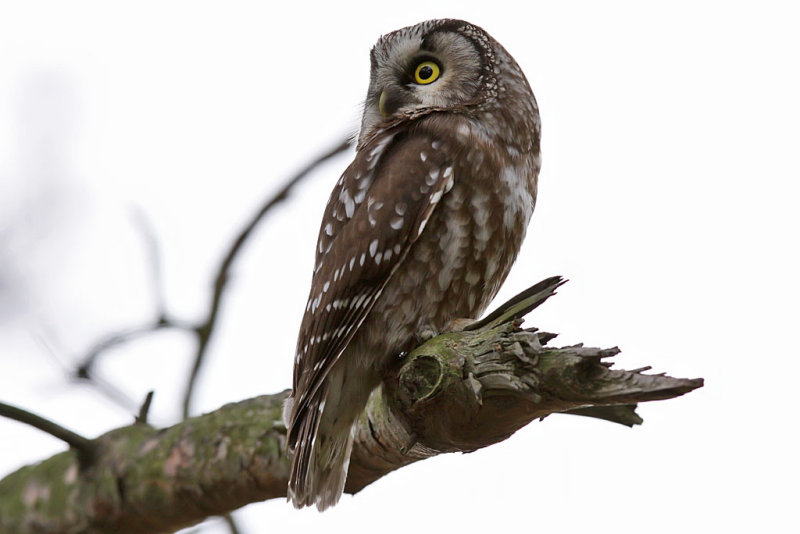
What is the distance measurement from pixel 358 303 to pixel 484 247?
22.6 inches

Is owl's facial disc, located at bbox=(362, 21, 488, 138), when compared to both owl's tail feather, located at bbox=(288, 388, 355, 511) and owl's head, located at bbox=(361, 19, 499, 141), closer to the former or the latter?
owl's head, located at bbox=(361, 19, 499, 141)

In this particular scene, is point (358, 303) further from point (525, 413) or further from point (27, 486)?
point (27, 486)

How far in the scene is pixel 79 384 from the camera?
3.81 m

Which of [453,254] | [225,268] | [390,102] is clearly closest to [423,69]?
[390,102]

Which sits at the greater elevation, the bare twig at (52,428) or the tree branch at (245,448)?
the bare twig at (52,428)

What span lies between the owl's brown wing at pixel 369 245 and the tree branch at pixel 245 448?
0.89 ft

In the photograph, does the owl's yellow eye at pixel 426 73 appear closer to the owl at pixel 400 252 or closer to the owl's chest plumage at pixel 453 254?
the owl at pixel 400 252

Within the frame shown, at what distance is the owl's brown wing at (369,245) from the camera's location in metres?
3.48

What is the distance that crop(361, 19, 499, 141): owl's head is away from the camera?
4102 millimetres

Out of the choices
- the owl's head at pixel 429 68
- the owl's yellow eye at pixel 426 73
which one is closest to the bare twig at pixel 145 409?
the owl's head at pixel 429 68

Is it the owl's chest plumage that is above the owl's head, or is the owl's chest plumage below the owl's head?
below

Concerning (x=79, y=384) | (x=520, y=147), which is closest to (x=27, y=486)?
(x=79, y=384)

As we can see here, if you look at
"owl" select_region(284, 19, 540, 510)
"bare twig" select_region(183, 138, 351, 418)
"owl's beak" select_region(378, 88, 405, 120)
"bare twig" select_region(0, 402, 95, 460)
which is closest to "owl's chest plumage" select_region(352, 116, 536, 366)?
"owl" select_region(284, 19, 540, 510)

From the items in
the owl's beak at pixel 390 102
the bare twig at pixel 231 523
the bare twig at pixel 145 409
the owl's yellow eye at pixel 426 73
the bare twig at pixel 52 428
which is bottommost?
the bare twig at pixel 231 523
